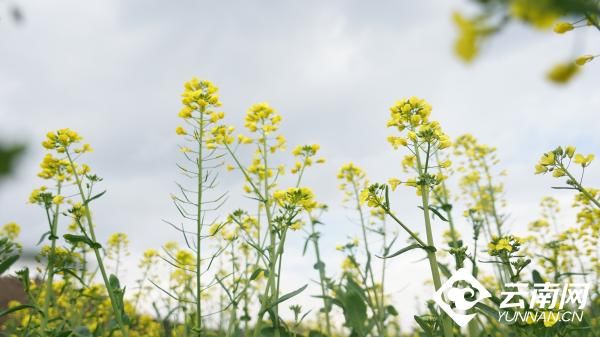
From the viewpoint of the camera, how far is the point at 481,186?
713 cm

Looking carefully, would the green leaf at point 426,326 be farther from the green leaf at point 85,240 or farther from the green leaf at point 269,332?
the green leaf at point 85,240

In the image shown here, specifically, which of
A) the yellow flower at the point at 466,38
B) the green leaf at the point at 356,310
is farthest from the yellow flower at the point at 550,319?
the yellow flower at the point at 466,38

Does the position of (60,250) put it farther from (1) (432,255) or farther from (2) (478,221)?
(2) (478,221)

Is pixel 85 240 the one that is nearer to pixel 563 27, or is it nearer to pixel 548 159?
pixel 563 27

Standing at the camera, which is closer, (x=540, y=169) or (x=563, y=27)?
(x=563, y=27)

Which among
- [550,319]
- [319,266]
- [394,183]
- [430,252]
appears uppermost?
[394,183]

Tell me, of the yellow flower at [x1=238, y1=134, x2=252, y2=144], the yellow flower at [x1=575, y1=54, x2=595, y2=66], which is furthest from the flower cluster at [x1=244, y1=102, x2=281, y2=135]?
the yellow flower at [x1=575, y1=54, x2=595, y2=66]

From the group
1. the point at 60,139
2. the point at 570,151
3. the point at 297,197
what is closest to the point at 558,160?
the point at 570,151

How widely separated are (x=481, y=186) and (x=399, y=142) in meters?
4.43

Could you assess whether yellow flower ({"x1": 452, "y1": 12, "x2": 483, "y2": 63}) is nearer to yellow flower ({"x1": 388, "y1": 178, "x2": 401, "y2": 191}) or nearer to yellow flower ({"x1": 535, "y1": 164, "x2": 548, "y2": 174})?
yellow flower ({"x1": 388, "y1": 178, "x2": 401, "y2": 191})

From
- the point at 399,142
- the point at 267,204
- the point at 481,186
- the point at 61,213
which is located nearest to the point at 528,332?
the point at 399,142

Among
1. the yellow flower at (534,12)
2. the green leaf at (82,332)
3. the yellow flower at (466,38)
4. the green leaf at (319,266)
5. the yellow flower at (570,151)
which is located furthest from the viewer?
the green leaf at (319,266)

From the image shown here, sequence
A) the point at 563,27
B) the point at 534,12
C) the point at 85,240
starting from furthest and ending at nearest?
the point at 85,240
the point at 563,27
the point at 534,12

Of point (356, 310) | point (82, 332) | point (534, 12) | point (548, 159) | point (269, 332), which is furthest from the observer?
point (356, 310)
